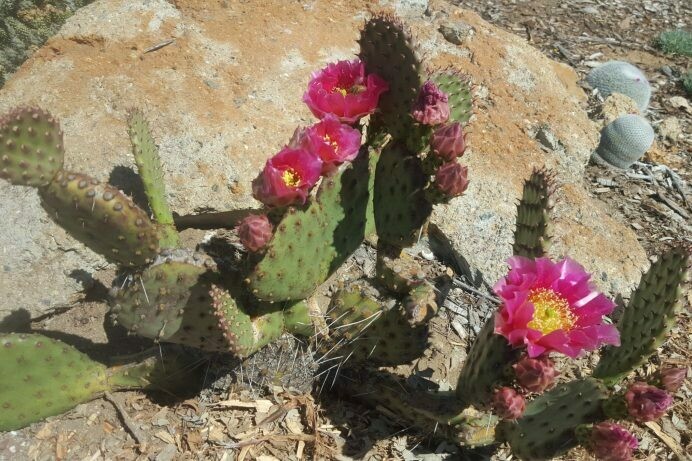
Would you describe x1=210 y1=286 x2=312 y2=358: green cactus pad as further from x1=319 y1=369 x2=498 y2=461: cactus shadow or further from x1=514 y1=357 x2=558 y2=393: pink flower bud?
x1=514 y1=357 x2=558 y2=393: pink flower bud

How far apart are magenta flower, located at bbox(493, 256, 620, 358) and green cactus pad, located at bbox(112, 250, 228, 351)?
2.92ft

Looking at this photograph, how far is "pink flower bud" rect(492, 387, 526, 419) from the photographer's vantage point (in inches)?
65.5

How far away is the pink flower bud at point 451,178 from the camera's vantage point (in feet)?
5.91

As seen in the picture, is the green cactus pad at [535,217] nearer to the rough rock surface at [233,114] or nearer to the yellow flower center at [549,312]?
the yellow flower center at [549,312]

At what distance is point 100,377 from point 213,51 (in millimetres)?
1870

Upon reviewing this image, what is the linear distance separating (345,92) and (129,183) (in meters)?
1.32

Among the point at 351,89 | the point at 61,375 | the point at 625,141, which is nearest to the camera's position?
the point at 351,89

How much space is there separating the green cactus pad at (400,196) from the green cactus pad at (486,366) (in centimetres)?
41

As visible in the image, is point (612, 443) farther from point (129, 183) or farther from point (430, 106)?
point (129, 183)

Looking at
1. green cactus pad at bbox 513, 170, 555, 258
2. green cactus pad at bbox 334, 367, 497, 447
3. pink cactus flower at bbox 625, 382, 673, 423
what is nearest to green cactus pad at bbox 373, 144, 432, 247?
green cactus pad at bbox 513, 170, 555, 258

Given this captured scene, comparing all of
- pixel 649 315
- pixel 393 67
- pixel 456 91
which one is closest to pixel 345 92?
pixel 393 67

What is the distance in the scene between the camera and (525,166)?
3379 mm

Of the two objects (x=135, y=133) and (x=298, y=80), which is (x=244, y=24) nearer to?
(x=298, y=80)

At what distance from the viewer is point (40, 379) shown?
2.11 m
